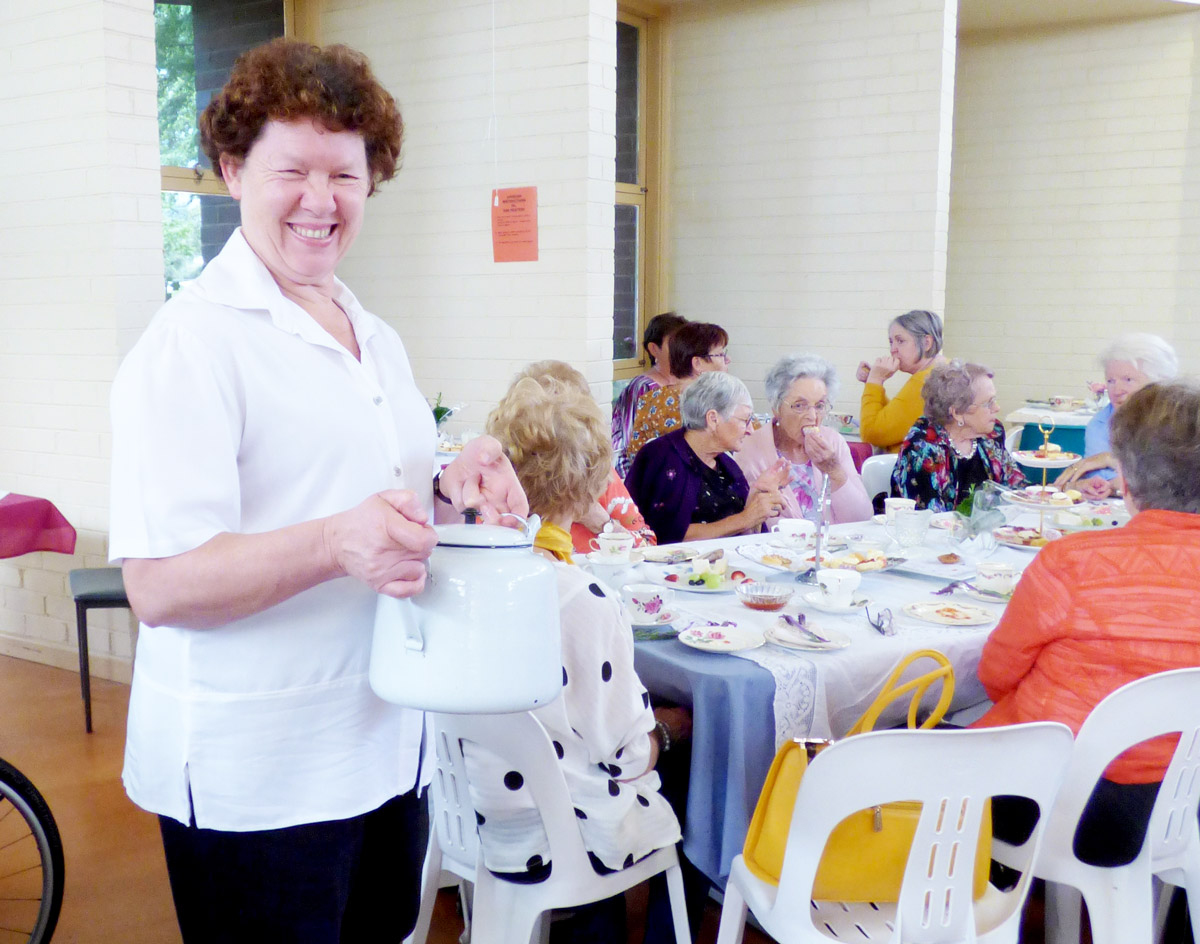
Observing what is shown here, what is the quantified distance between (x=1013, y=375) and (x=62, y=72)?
6.74 m

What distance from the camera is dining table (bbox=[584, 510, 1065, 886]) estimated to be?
80.4 inches

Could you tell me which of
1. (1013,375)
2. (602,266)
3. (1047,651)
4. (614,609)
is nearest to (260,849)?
(614,609)

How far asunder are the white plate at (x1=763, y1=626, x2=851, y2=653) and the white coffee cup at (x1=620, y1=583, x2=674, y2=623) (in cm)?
25

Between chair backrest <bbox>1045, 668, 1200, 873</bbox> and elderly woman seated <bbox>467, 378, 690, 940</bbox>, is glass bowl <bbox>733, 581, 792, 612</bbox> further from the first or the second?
chair backrest <bbox>1045, 668, 1200, 873</bbox>

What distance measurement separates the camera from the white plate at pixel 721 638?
2.16 metres

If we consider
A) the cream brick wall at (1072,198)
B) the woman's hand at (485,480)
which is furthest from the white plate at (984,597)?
the cream brick wall at (1072,198)

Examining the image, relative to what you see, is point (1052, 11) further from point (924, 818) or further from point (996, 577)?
point (924, 818)

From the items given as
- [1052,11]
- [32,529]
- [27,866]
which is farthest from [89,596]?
[1052,11]

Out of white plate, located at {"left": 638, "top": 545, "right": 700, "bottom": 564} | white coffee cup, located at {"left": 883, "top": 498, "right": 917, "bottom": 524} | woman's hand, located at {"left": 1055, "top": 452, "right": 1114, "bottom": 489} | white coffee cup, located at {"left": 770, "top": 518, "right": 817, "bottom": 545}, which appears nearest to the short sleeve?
white plate, located at {"left": 638, "top": 545, "right": 700, "bottom": 564}

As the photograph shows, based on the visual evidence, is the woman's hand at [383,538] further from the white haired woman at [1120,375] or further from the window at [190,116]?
the window at [190,116]

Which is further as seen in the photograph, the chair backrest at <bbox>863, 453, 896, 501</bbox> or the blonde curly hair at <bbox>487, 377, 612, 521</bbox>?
the chair backrest at <bbox>863, 453, 896, 501</bbox>

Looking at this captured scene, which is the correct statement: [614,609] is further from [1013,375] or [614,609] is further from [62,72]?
[1013,375]

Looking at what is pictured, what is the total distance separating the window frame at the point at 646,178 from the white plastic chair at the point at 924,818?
5813 millimetres

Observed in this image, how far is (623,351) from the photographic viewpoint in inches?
299
